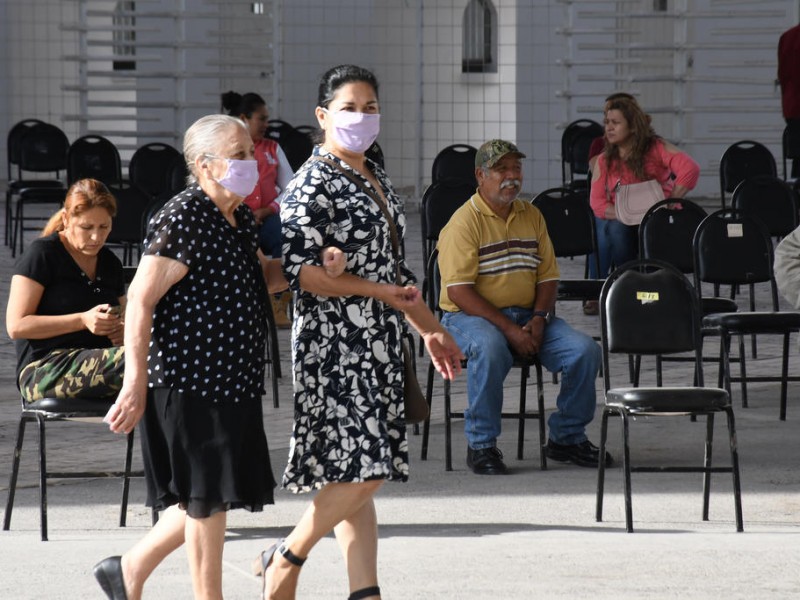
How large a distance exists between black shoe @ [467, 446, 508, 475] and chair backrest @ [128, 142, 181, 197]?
710cm

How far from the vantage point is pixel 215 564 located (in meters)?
4.29

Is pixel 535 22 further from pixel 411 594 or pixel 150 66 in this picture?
pixel 411 594

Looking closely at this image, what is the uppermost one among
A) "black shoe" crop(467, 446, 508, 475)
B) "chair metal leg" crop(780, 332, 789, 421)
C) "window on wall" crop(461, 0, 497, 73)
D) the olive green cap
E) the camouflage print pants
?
"window on wall" crop(461, 0, 497, 73)

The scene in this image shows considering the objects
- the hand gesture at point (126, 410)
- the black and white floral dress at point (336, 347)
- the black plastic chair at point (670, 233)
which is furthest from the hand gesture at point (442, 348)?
the black plastic chair at point (670, 233)

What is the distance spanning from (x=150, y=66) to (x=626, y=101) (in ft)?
37.6

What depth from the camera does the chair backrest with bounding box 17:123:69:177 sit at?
15.3 metres

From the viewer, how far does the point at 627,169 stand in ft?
33.6

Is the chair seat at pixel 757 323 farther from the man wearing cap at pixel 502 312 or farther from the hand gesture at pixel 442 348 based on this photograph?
the hand gesture at pixel 442 348

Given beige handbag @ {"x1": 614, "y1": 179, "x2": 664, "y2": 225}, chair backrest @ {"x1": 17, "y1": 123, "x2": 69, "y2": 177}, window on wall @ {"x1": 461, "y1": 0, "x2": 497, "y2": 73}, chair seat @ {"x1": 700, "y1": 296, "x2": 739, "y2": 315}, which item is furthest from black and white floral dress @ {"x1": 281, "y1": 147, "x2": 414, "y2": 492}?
window on wall @ {"x1": 461, "y1": 0, "x2": 497, "y2": 73}

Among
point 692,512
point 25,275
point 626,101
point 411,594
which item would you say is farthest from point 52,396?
point 626,101

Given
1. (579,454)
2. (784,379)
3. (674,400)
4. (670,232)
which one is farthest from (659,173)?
(674,400)

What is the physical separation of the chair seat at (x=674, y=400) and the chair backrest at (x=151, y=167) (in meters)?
8.09

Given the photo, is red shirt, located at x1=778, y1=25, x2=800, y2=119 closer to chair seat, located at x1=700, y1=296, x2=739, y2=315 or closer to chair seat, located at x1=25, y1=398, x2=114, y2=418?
chair seat, located at x1=700, y1=296, x2=739, y2=315

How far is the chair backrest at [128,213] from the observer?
36.0ft
